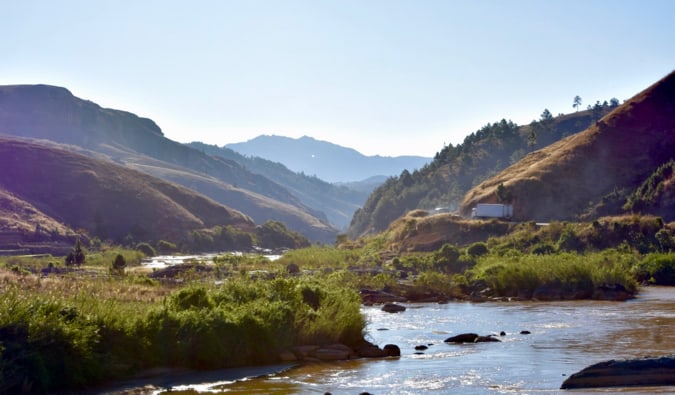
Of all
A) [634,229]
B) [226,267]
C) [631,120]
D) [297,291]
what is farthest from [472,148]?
[297,291]

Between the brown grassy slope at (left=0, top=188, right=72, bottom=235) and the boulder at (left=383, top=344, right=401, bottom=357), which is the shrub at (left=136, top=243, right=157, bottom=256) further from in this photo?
the boulder at (left=383, top=344, right=401, bottom=357)

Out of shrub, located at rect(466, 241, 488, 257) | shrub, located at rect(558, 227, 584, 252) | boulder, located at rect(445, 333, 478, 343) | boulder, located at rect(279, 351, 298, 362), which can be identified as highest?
shrub, located at rect(558, 227, 584, 252)

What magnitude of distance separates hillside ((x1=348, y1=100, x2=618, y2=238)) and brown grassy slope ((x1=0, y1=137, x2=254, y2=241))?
117 ft

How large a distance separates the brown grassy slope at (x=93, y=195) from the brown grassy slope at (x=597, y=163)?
51.0m

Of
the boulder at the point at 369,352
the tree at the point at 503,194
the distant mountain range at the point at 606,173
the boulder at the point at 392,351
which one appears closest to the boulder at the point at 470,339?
the boulder at the point at 392,351

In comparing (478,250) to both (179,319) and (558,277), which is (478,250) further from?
(179,319)

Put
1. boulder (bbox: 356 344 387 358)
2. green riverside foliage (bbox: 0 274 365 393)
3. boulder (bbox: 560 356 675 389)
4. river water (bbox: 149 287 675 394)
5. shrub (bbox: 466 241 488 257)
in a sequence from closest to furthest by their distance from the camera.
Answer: green riverside foliage (bbox: 0 274 365 393) < boulder (bbox: 560 356 675 389) < river water (bbox: 149 287 675 394) < boulder (bbox: 356 344 387 358) < shrub (bbox: 466 241 488 257)

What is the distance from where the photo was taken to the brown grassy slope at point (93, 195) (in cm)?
11831

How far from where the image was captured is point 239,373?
20875 mm

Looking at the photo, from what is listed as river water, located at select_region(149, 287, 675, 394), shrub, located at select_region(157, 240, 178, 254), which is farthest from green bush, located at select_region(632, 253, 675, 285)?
shrub, located at select_region(157, 240, 178, 254)

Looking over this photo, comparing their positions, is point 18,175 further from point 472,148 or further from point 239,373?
point 239,373

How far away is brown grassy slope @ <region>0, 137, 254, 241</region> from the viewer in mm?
118312

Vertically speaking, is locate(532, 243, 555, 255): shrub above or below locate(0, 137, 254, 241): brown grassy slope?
below

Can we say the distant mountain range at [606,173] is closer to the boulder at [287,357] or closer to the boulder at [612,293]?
the boulder at [612,293]
